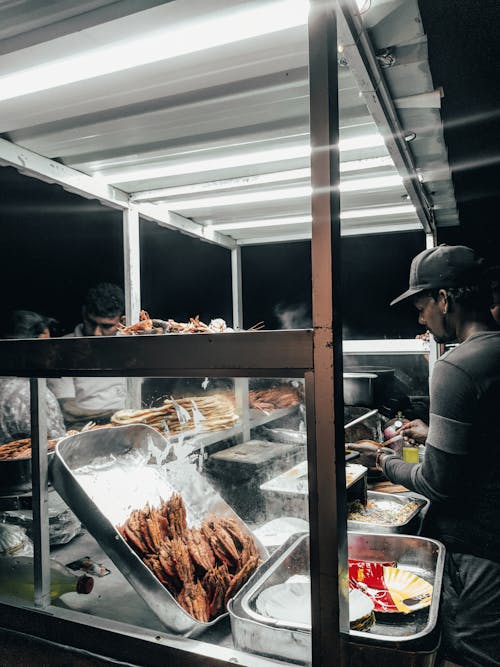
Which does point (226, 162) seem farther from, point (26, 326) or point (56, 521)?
point (56, 521)

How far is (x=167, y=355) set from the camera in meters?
1.22

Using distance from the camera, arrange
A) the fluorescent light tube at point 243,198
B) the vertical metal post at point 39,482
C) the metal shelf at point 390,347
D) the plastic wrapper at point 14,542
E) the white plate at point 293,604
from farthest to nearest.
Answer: the metal shelf at point 390,347
the fluorescent light tube at point 243,198
the plastic wrapper at point 14,542
the vertical metal post at point 39,482
the white plate at point 293,604

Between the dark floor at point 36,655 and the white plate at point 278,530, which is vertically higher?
the white plate at point 278,530

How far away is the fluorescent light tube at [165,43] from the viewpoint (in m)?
1.96

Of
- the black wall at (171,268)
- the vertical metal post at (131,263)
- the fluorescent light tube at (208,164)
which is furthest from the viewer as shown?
the black wall at (171,268)

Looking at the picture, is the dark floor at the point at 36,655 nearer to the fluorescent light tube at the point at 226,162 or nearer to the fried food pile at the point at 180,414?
the fried food pile at the point at 180,414

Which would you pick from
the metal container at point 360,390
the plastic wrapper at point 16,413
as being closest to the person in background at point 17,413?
the plastic wrapper at point 16,413

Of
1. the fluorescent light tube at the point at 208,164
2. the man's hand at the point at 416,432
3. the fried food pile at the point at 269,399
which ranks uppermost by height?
the fluorescent light tube at the point at 208,164

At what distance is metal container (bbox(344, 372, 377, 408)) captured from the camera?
479 cm

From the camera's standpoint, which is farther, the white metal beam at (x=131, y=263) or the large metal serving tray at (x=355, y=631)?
the white metal beam at (x=131, y=263)

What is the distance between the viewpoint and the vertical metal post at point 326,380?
1037mm

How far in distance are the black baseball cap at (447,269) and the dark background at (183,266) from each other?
7.39 ft

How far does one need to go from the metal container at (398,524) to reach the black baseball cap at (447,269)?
1.26 metres

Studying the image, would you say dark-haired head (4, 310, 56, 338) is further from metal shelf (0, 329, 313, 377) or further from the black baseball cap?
the black baseball cap
